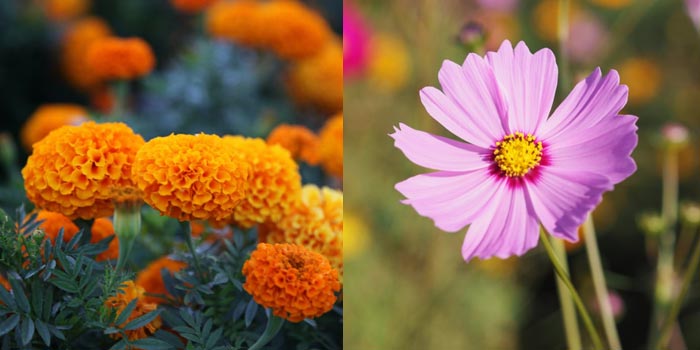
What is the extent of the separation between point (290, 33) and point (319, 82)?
0.31 feet

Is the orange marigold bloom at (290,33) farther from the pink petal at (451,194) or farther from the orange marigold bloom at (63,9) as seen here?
the pink petal at (451,194)

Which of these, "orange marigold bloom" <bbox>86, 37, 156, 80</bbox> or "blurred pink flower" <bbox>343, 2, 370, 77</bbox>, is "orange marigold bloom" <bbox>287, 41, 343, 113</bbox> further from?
"orange marigold bloom" <bbox>86, 37, 156, 80</bbox>

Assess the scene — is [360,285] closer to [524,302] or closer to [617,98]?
[524,302]

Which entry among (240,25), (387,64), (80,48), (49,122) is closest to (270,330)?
(49,122)

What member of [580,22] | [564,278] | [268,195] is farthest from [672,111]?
[564,278]

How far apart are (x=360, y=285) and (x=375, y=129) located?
24cm

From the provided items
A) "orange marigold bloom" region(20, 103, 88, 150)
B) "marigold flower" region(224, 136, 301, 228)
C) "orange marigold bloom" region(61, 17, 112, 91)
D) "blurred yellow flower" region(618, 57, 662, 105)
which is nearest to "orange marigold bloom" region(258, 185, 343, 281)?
"marigold flower" region(224, 136, 301, 228)

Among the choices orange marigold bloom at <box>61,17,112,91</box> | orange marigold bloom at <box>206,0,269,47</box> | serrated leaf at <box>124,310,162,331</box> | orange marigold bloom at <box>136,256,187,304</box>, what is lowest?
orange marigold bloom at <box>61,17,112,91</box>

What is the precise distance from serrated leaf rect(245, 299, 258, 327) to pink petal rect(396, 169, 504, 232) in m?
0.17

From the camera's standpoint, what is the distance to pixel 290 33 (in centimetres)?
116

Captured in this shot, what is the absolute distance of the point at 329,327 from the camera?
2.02 ft

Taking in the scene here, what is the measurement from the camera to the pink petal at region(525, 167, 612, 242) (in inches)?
15.1

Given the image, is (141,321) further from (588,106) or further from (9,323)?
(588,106)

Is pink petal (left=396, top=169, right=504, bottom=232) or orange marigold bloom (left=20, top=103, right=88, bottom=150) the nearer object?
pink petal (left=396, top=169, right=504, bottom=232)
